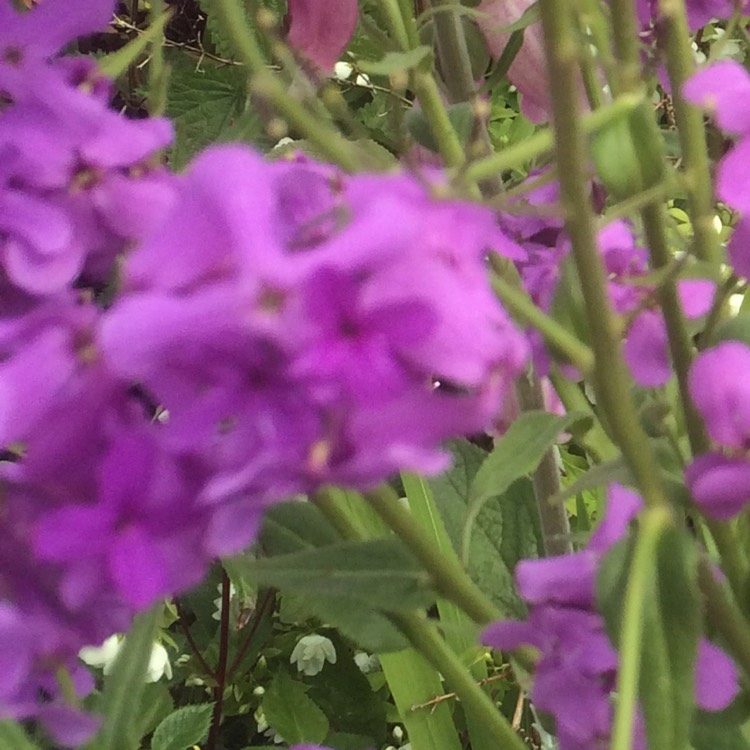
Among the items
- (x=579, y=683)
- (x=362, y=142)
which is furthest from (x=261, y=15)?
(x=579, y=683)

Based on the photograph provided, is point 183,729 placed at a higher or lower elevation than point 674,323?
lower

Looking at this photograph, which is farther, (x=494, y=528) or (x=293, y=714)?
(x=293, y=714)

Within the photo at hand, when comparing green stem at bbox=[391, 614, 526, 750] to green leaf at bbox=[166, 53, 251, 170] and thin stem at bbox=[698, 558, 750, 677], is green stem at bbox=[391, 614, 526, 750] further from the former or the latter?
green leaf at bbox=[166, 53, 251, 170]

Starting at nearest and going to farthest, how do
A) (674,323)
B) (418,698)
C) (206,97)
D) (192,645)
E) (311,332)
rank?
1. (311,332)
2. (674,323)
3. (418,698)
4. (192,645)
5. (206,97)

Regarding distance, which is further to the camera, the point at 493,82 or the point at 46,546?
the point at 493,82

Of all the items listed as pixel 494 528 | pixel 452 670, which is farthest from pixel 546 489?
pixel 452 670

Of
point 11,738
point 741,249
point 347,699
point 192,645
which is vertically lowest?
point 347,699

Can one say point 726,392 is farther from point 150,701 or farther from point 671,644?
point 150,701

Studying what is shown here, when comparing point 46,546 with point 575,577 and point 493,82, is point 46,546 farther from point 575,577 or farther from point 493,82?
point 493,82
